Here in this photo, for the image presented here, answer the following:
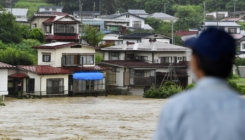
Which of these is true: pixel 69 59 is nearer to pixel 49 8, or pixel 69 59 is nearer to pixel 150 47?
pixel 150 47

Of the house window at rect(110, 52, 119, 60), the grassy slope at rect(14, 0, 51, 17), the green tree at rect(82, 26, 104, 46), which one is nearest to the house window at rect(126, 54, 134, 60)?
the house window at rect(110, 52, 119, 60)

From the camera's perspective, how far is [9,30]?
1670 inches

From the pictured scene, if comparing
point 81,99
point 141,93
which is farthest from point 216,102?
point 141,93

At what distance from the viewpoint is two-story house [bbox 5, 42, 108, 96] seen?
3238 centimetres

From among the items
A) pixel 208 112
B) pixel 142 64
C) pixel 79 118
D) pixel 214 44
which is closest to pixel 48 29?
pixel 142 64

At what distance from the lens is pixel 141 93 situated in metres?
35.5

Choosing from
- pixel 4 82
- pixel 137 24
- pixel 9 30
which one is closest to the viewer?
pixel 4 82

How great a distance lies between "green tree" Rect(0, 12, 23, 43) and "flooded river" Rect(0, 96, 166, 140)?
→ 38.1 ft

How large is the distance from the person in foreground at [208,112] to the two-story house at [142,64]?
3267 cm

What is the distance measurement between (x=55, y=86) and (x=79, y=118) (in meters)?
10.5

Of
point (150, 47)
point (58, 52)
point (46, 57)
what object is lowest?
point (46, 57)

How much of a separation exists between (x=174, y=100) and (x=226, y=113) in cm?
21

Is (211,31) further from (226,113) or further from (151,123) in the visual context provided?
(151,123)

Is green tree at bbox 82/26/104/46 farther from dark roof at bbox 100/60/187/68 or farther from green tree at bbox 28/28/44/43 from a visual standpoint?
dark roof at bbox 100/60/187/68
